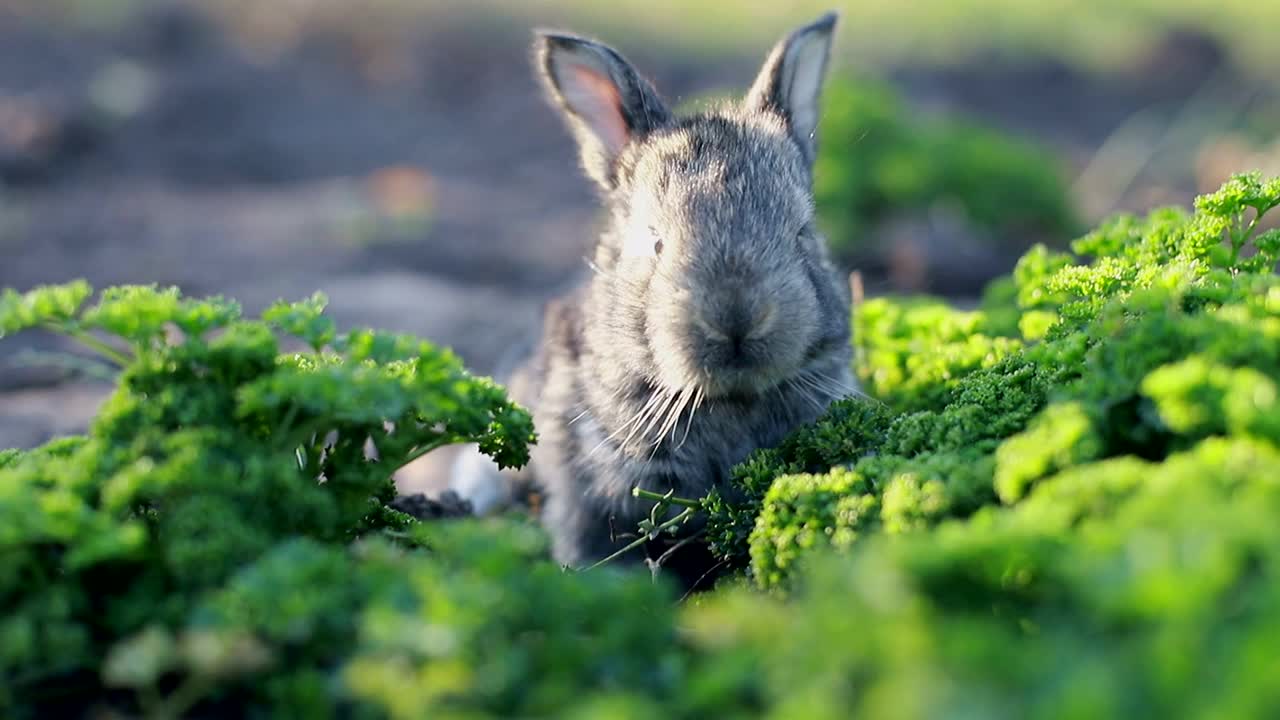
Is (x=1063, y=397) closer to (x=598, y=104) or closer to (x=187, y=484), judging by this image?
(x=187, y=484)

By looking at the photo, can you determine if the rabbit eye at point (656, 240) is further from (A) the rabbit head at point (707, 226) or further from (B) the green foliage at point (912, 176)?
(B) the green foliage at point (912, 176)

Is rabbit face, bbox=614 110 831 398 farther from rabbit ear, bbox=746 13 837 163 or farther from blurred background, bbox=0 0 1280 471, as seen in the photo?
blurred background, bbox=0 0 1280 471

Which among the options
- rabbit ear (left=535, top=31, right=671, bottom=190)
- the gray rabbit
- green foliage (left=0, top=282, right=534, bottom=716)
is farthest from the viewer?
rabbit ear (left=535, top=31, right=671, bottom=190)

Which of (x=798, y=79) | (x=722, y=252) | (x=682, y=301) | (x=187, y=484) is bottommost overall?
(x=187, y=484)

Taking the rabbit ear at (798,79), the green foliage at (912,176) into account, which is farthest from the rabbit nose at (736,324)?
the green foliage at (912,176)

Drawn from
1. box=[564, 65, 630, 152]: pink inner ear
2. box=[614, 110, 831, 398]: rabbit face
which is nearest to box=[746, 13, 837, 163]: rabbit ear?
box=[614, 110, 831, 398]: rabbit face

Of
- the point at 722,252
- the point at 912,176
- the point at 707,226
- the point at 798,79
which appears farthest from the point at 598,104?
the point at 912,176
